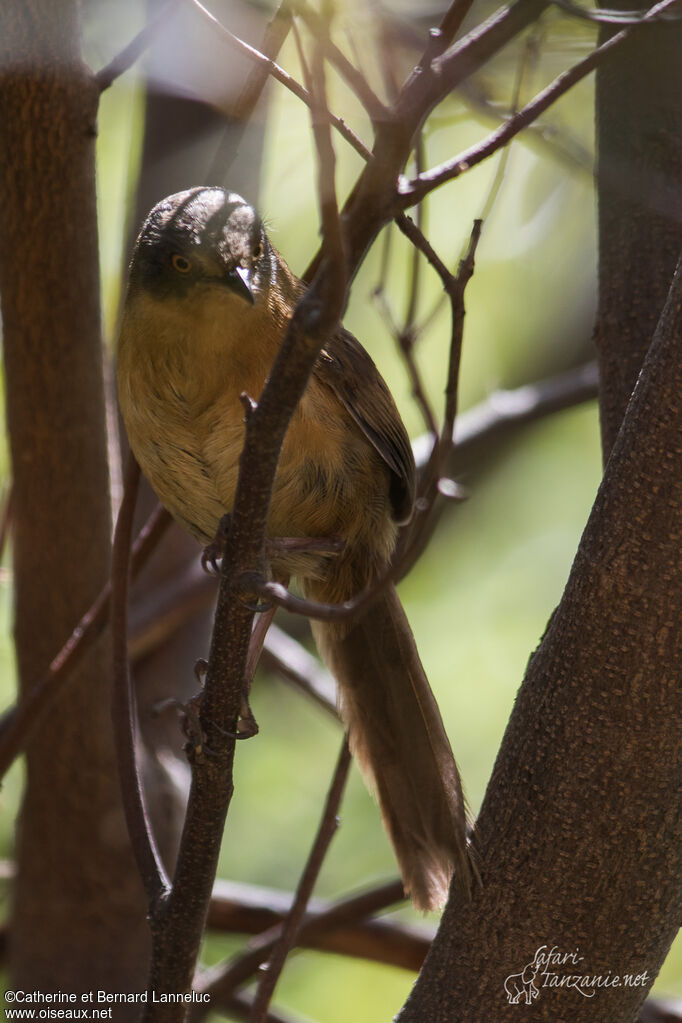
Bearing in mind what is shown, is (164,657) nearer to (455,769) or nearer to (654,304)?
(455,769)

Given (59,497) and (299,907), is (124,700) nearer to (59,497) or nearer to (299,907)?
(299,907)

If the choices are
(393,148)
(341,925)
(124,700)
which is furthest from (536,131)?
(341,925)

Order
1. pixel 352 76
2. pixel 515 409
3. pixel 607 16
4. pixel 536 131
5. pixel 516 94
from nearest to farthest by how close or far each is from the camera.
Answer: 1. pixel 352 76
2. pixel 607 16
3. pixel 516 94
4. pixel 536 131
5. pixel 515 409

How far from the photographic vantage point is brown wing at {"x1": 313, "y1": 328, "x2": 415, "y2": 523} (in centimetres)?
312

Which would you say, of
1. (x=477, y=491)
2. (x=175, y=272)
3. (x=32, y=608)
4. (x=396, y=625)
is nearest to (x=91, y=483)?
(x=32, y=608)

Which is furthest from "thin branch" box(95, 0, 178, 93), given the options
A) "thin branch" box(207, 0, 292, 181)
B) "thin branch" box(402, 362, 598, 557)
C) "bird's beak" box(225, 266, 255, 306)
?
"thin branch" box(402, 362, 598, 557)

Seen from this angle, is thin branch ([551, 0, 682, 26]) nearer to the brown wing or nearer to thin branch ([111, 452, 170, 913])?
the brown wing

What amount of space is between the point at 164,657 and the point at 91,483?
5.26 ft

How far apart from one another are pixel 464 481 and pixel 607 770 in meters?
4.73

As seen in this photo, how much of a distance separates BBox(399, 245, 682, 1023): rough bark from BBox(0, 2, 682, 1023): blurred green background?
2372 millimetres

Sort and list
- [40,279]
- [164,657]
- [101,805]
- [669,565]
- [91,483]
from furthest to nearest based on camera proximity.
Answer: [164,657] < [101,805] < [91,483] < [40,279] < [669,565]

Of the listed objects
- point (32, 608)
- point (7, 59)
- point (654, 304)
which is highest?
point (7, 59)

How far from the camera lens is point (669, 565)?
2244 mm

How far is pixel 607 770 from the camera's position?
7.54 feet
